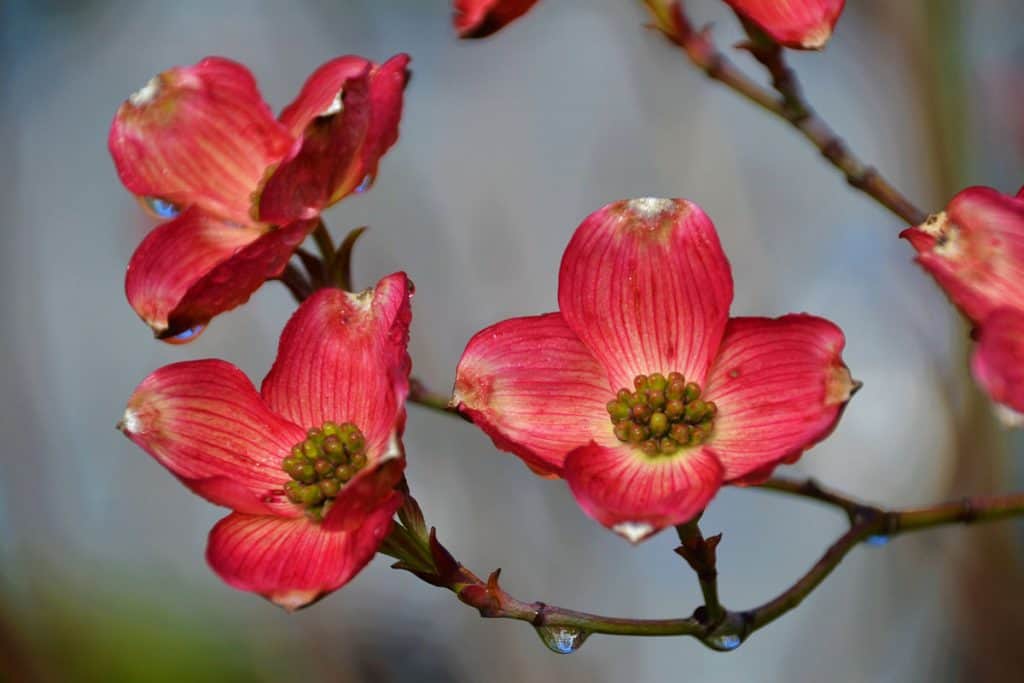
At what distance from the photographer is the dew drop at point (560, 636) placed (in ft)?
2.50

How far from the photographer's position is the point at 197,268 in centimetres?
85

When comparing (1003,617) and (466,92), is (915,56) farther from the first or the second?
(466,92)

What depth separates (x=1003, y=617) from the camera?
1822 millimetres

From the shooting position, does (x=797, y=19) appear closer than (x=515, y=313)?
Yes

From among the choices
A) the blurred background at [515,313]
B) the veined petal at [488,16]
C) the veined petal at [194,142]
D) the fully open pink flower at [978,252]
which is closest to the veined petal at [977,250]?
the fully open pink flower at [978,252]

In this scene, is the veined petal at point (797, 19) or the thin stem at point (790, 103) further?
the thin stem at point (790, 103)

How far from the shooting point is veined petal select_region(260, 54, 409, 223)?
798mm

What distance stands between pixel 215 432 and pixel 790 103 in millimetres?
500

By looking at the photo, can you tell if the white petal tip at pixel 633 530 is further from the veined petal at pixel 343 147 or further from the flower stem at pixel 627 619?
the veined petal at pixel 343 147

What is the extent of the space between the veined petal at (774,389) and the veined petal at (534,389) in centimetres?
9

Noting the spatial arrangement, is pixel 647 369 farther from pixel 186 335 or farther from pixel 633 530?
pixel 186 335

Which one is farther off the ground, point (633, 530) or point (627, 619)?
point (633, 530)

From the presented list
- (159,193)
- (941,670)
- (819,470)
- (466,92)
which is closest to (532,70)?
(466,92)

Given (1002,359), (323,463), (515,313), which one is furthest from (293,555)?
(515,313)
